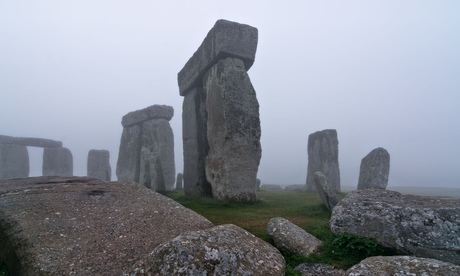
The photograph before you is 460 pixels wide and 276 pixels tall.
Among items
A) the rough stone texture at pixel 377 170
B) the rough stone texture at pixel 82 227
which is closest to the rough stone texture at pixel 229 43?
the rough stone texture at pixel 82 227

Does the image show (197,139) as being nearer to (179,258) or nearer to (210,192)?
(210,192)

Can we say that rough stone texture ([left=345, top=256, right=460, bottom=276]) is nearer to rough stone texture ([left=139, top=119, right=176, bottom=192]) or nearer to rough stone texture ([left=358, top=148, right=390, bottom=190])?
rough stone texture ([left=358, top=148, right=390, bottom=190])

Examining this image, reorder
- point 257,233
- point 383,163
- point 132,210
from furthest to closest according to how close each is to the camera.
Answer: point 383,163, point 257,233, point 132,210

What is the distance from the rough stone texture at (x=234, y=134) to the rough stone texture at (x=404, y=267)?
5937mm

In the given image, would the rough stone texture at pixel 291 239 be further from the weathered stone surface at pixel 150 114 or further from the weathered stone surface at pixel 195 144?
the weathered stone surface at pixel 150 114

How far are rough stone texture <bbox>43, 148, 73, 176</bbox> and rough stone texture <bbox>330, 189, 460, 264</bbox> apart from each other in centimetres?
2620

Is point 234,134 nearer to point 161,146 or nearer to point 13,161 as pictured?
point 161,146

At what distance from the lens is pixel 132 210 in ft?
16.4

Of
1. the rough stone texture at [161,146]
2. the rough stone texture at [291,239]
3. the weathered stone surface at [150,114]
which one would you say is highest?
the weathered stone surface at [150,114]

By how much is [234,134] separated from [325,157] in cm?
1014

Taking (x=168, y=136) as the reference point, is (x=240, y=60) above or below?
above

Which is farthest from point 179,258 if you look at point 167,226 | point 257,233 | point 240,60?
point 240,60

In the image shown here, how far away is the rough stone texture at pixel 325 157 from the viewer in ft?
57.8

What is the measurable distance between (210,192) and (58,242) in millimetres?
6953
